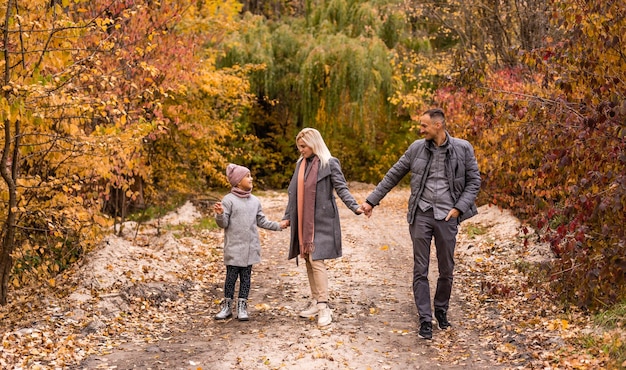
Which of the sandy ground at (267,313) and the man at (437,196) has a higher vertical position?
the man at (437,196)

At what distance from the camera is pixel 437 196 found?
584 cm

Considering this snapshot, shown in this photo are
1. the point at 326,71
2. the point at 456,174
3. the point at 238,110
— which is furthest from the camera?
the point at 326,71

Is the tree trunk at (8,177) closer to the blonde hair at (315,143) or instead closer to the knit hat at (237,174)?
the knit hat at (237,174)

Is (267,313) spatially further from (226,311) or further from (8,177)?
(8,177)

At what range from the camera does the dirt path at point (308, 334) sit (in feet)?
17.5

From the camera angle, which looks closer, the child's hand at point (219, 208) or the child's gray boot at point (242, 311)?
the child's hand at point (219, 208)

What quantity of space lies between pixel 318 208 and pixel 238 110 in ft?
30.3

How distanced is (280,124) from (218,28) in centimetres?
809

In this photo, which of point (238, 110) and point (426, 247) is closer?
point (426, 247)

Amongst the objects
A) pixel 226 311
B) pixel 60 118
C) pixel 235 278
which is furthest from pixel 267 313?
pixel 60 118

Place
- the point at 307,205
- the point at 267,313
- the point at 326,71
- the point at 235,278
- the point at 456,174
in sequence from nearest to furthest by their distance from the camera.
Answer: the point at 456,174
the point at 307,205
the point at 235,278
the point at 267,313
the point at 326,71

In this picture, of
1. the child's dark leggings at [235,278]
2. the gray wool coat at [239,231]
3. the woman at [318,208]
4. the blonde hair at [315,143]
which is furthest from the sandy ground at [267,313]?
the blonde hair at [315,143]

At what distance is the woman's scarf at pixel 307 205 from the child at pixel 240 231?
0.96 feet

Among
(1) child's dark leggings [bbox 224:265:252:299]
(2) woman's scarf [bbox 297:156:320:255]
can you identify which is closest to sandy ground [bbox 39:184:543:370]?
(1) child's dark leggings [bbox 224:265:252:299]
